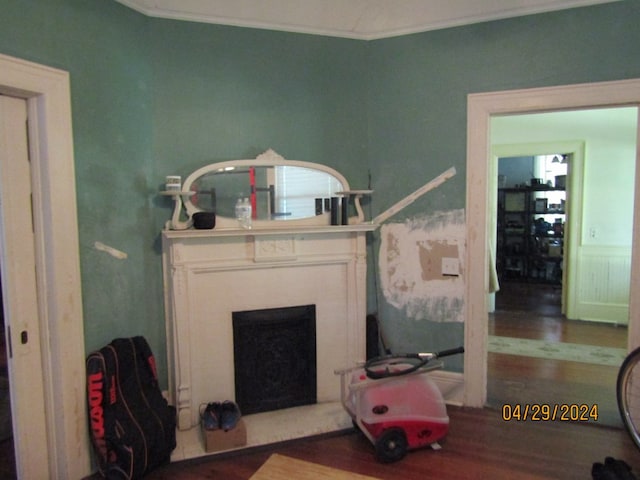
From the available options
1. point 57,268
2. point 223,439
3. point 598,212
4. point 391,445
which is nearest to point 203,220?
point 57,268

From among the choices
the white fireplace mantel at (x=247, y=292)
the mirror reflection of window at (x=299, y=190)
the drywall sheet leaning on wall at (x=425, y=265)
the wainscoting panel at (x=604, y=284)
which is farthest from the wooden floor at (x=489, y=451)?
A: the wainscoting panel at (x=604, y=284)

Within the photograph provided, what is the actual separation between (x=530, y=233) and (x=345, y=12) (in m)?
6.85

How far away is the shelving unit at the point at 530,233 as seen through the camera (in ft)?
25.6

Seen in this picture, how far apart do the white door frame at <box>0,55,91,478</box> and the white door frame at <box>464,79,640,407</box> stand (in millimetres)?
2325

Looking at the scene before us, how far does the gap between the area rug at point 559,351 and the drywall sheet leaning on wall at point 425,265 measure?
1.52 meters

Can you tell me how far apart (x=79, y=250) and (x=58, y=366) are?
1.89 ft

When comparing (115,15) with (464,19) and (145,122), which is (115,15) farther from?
(464,19)

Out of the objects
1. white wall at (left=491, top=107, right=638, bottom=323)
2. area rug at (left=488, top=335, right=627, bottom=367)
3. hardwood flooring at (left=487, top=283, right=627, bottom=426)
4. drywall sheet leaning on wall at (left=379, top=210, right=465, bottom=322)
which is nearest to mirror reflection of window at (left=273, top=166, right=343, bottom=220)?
drywall sheet leaning on wall at (left=379, top=210, right=465, bottom=322)

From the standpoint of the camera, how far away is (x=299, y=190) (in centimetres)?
278

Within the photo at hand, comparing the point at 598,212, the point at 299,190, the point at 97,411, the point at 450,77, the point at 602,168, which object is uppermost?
the point at 450,77

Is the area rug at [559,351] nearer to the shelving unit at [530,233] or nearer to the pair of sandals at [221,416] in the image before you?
the pair of sandals at [221,416]

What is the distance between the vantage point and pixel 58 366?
2008mm

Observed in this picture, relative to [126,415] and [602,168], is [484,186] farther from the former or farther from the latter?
[602,168]

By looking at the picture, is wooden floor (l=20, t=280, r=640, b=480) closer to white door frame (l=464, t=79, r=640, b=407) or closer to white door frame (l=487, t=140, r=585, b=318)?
white door frame (l=464, t=79, r=640, b=407)
